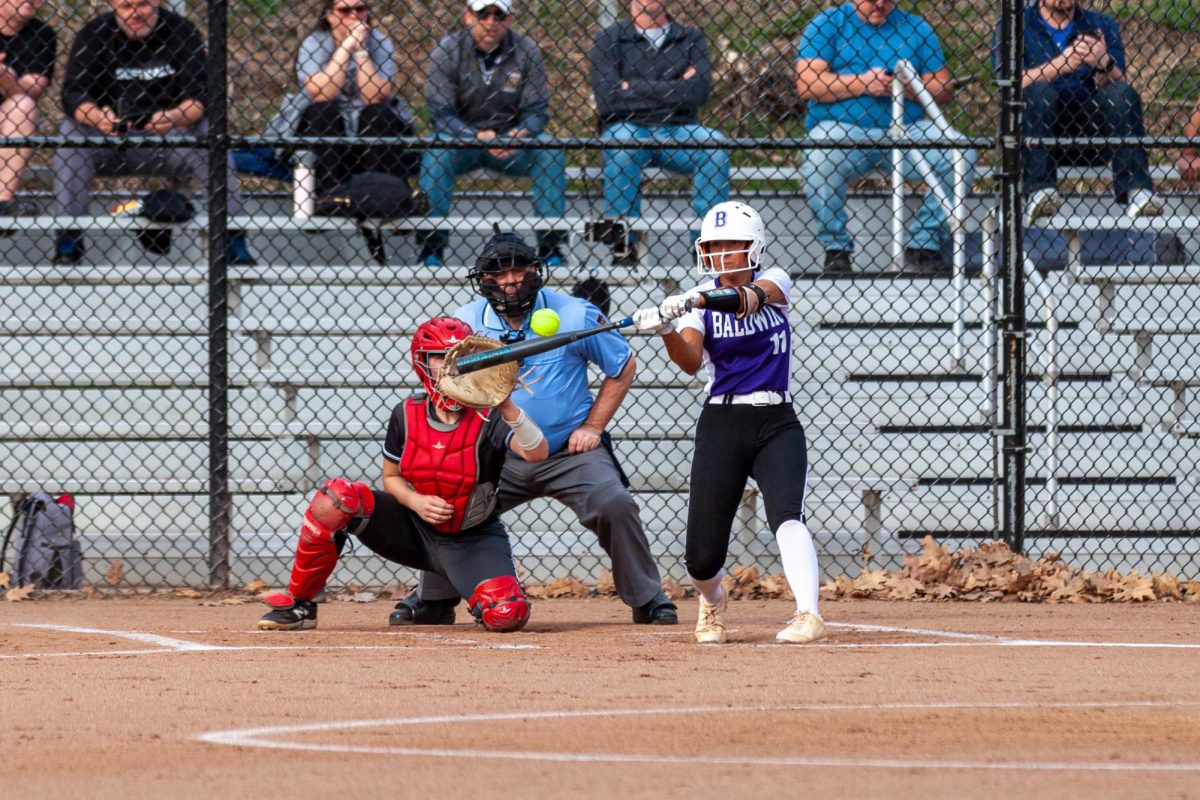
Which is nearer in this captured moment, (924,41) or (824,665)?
(824,665)

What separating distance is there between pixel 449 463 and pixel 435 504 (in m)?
0.19

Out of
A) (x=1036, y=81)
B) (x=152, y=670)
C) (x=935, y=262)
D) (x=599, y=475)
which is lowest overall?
(x=152, y=670)

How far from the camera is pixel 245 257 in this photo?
980 centimetres

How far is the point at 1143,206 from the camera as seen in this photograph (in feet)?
31.4

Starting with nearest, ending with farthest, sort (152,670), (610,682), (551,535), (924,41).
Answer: (610,682) < (152,670) < (551,535) < (924,41)

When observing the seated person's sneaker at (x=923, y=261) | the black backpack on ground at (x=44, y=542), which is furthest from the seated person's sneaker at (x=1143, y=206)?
the black backpack on ground at (x=44, y=542)

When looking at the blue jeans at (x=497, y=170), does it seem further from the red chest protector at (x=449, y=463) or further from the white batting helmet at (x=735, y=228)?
the white batting helmet at (x=735, y=228)

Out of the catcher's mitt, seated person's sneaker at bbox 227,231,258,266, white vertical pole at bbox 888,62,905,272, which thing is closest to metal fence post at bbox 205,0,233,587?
seated person's sneaker at bbox 227,231,258,266

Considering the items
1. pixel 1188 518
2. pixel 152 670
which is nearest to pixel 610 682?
pixel 152 670

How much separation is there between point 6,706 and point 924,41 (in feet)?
22.9

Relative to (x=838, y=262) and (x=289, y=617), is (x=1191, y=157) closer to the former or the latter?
(x=838, y=262)

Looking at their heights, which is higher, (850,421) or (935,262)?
(935,262)

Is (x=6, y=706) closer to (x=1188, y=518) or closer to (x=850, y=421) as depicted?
(x=850, y=421)

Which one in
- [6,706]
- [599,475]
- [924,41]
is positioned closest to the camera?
[6,706]
